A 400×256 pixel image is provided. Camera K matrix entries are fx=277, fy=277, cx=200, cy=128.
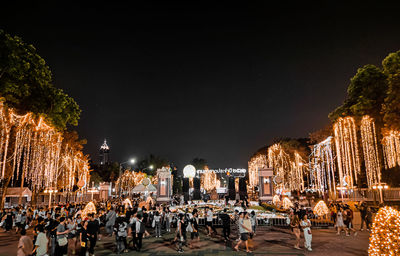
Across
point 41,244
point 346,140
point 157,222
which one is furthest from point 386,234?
point 346,140

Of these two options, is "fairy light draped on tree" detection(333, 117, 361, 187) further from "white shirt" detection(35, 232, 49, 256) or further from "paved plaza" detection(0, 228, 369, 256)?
"white shirt" detection(35, 232, 49, 256)

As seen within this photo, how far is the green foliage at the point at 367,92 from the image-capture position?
25.2 meters

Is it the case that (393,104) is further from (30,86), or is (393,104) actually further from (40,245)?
(30,86)

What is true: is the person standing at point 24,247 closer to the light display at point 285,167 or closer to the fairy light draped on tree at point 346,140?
the fairy light draped on tree at point 346,140

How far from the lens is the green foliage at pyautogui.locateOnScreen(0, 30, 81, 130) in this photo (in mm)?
16766

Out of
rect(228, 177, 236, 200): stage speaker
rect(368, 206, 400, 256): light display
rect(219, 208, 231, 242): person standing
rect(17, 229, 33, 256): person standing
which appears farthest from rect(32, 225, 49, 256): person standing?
rect(228, 177, 236, 200): stage speaker

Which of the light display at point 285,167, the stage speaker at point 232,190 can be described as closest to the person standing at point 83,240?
the stage speaker at point 232,190

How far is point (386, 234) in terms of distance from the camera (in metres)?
7.41

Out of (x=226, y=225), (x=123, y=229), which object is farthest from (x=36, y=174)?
(x=226, y=225)

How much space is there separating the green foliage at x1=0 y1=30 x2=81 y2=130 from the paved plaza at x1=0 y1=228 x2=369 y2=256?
9363 mm

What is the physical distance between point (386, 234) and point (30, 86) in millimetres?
22419

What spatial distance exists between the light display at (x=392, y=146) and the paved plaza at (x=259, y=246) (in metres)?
8.68

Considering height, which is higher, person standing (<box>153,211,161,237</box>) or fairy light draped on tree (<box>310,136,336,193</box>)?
fairy light draped on tree (<box>310,136,336,193</box>)

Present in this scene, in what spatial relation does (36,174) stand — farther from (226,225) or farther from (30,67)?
(226,225)
